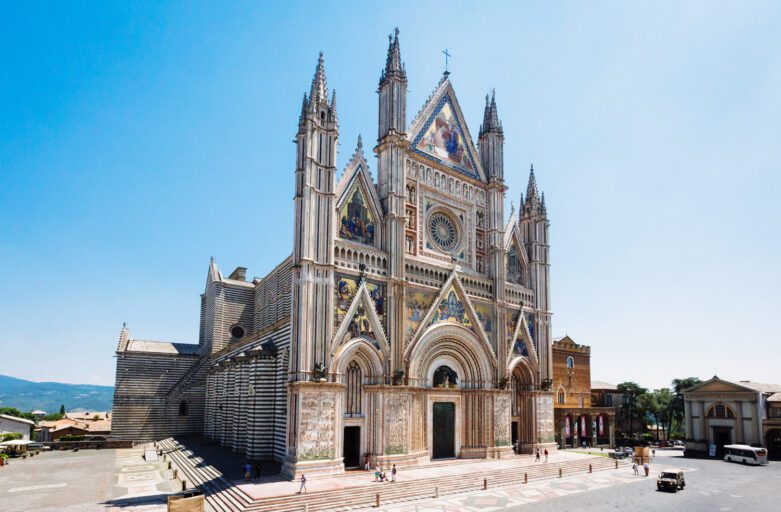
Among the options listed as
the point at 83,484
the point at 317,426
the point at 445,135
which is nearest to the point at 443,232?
the point at 445,135

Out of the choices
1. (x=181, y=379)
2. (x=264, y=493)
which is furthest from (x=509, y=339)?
(x=181, y=379)

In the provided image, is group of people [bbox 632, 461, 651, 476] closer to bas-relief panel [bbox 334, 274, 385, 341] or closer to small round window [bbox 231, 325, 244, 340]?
bas-relief panel [bbox 334, 274, 385, 341]

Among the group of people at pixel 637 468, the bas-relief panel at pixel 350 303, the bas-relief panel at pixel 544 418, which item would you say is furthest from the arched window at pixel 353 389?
the group of people at pixel 637 468

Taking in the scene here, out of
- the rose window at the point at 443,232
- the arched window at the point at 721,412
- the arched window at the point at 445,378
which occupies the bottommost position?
the arched window at the point at 721,412

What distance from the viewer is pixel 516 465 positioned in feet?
99.5

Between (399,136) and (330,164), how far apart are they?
5434 mm

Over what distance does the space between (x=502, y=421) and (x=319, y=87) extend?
76.2 feet

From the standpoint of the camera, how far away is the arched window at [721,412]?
42312 millimetres

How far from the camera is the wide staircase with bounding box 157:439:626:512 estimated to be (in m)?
20.8

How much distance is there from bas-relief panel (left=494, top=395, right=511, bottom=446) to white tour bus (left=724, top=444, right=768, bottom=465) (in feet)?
56.9

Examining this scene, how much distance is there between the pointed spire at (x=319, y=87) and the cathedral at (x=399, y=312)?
0.24 feet

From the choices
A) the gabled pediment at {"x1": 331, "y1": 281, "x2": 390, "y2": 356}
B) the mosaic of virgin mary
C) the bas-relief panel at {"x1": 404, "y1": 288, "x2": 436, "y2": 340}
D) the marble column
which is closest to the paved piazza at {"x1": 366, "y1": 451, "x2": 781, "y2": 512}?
the gabled pediment at {"x1": 331, "y1": 281, "x2": 390, "y2": 356}

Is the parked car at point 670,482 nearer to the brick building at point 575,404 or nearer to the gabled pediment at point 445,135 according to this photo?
the brick building at point 575,404

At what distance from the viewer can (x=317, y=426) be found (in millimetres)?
25188
